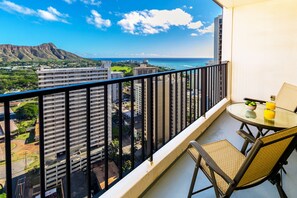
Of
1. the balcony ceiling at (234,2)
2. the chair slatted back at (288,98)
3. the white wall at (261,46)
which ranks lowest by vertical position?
the chair slatted back at (288,98)

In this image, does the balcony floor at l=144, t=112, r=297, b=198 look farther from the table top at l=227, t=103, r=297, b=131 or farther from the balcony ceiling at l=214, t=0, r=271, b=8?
the balcony ceiling at l=214, t=0, r=271, b=8

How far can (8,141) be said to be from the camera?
36.5 inches

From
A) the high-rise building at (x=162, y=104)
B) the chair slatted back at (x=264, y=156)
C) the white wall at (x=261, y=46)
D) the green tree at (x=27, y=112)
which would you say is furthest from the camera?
the white wall at (x=261, y=46)

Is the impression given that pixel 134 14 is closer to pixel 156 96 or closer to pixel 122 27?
pixel 122 27

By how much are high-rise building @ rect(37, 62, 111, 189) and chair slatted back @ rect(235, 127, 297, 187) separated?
3.31ft

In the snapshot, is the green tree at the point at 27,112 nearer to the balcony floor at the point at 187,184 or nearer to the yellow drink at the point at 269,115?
the balcony floor at the point at 187,184

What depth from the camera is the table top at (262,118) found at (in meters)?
2.09

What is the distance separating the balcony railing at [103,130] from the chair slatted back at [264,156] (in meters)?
0.96

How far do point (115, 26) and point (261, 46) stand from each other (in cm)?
856

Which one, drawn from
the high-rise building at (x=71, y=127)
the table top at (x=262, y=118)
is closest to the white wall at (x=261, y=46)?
the table top at (x=262, y=118)

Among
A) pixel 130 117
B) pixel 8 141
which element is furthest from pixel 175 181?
pixel 8 141

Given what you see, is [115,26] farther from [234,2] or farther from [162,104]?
[162,104]

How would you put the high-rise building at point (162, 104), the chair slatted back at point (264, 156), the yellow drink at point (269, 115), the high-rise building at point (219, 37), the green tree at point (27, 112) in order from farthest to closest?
the high-rise building at point (219, 37)
the yellow drink at point (269, 115)
the high-rise building at point (162, 104)
the chair slatted back at point (264, 156)
the green tree at point (27, 112)

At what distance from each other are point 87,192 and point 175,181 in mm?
940
